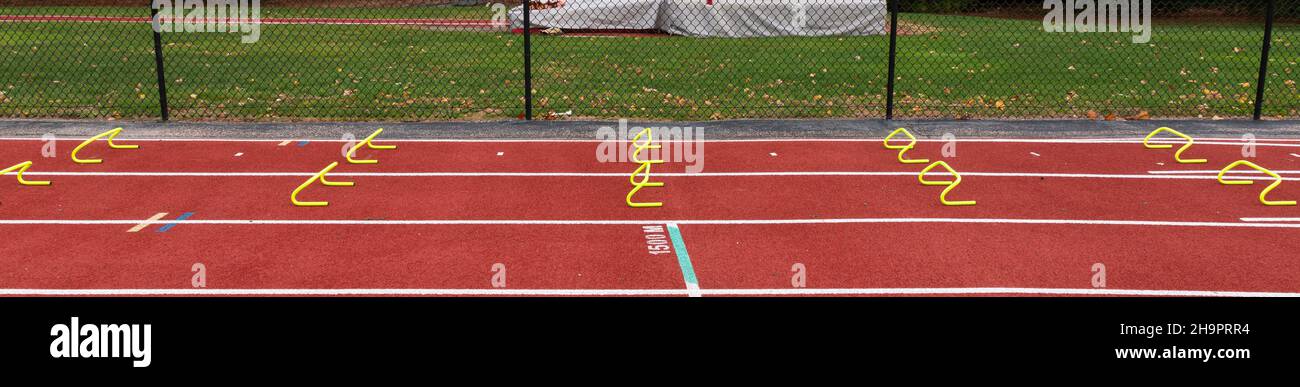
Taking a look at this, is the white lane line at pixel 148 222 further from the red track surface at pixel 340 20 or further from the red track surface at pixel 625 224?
the red track surface at pixel 340 20

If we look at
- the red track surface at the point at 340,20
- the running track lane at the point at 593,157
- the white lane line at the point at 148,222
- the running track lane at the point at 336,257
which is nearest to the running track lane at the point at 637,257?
the running track lane at the point at 336,257

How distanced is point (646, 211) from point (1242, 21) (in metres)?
23.9

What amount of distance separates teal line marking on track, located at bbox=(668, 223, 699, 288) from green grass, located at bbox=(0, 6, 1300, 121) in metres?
5.01

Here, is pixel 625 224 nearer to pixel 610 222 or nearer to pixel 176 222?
pixel 610 222

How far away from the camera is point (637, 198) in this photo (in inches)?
332

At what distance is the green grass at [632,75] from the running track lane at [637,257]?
5.03m

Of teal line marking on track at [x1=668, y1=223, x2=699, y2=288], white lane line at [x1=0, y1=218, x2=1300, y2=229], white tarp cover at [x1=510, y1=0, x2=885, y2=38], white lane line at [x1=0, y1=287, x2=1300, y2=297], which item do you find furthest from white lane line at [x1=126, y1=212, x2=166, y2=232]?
white tarp cover at [x1=510, y1=0, x2=885, y2=38]

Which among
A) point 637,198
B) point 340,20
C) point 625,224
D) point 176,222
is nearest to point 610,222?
point 625,224

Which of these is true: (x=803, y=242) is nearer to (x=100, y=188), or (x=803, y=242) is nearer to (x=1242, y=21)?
(x=100, y=188)

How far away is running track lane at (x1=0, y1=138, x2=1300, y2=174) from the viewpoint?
9.62 m

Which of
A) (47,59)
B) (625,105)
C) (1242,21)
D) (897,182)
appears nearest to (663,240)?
(897,182)

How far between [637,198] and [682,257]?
169 cm

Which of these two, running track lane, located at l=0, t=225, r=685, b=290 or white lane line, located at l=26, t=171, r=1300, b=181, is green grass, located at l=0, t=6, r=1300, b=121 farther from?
running track lane, located at l=0, t=225, r=685, b=290

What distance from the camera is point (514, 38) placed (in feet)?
68.3
